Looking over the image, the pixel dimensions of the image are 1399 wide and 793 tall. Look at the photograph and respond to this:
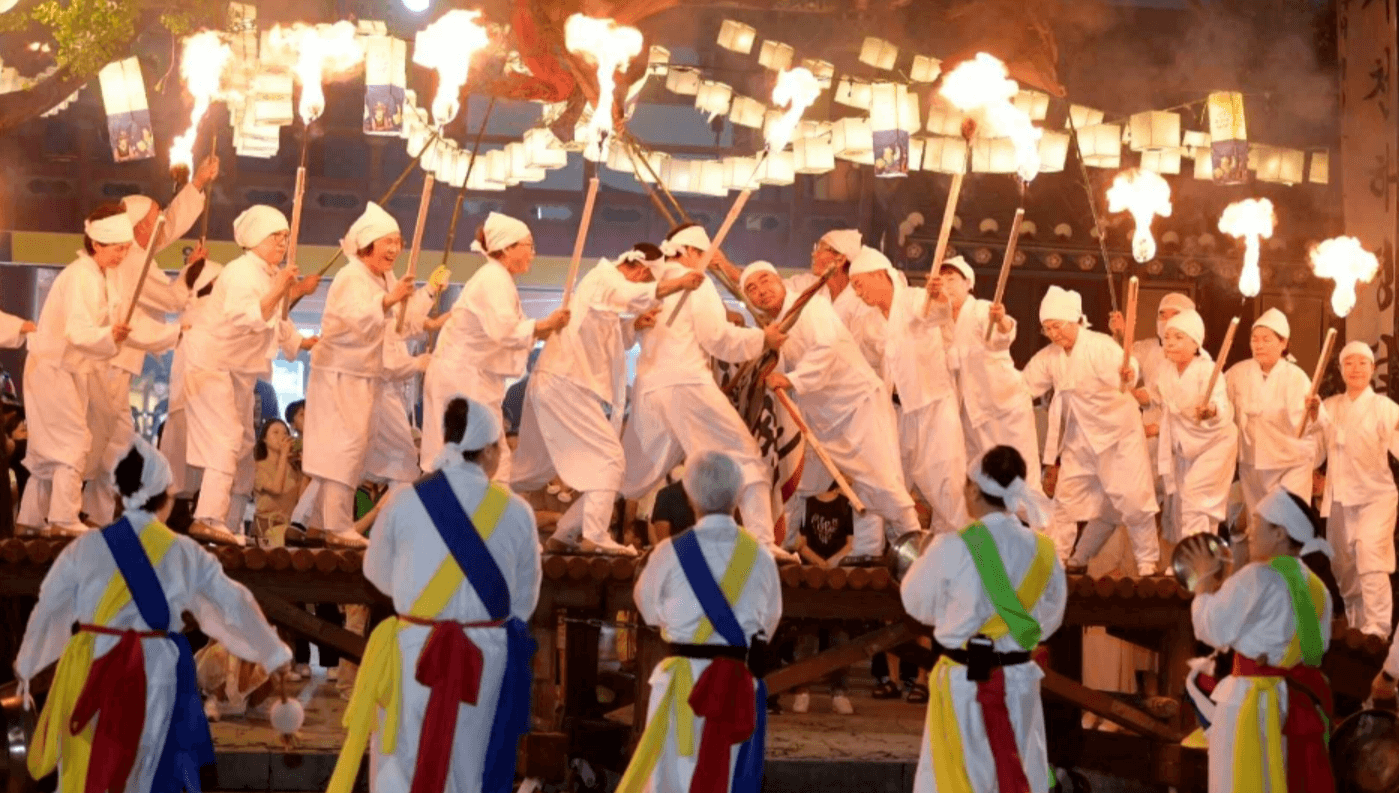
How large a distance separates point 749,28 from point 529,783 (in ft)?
27.9

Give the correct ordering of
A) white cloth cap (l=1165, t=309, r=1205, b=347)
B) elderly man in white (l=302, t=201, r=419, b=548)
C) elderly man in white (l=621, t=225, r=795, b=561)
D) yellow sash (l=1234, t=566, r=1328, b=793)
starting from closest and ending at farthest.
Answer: yellow sash (l=1234, t=566, r=1328, b=793), elderly man in white (l=621, t=225, r=795, b=561), elderly man in white (l=302, t=201, r=419, b=548), white cloth cap (l=1165, t=309, r=1205, b=347)

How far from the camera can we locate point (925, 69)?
15664mm

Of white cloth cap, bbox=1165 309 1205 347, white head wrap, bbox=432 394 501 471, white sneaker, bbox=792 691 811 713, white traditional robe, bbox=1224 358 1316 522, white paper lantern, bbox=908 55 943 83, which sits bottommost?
white sneaker, bbox=792 691 811 713

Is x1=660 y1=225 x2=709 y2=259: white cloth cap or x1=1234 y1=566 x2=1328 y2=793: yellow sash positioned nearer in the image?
x1=1234 y1=566 x2=1328 y2=793: yellow sash

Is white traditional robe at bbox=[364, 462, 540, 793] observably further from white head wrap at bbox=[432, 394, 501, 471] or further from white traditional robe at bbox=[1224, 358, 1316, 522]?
white traditional robe at bbox=[1224, 358, 1316, 522]

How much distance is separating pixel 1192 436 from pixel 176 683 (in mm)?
6922

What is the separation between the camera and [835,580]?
9273 mm

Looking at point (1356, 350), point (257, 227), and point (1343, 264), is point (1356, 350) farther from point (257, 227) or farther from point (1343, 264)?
point (257, 227)

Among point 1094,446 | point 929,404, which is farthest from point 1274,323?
point 929,404

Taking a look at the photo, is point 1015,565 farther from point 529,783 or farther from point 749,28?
point 749,28

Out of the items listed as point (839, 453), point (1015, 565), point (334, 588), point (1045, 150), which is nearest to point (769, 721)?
point (839, 453)

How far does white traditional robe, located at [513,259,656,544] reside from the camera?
9633 mm

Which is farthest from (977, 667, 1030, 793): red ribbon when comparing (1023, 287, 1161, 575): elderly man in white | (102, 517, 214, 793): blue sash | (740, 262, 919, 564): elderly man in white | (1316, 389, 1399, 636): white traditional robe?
(1316, 389, 1399, 636): white traditional robe

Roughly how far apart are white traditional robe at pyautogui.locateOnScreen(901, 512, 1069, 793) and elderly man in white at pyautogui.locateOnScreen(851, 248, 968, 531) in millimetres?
3489
